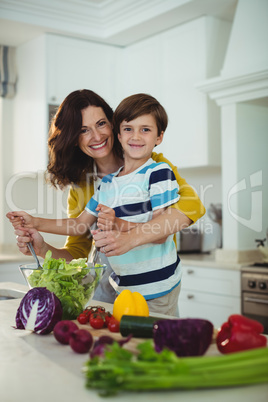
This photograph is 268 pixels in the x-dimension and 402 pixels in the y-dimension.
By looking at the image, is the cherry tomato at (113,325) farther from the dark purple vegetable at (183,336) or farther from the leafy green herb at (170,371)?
the leafy green herb at (170,371)

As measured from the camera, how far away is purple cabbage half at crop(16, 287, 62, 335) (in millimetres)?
1182

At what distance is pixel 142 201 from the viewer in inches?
66.9

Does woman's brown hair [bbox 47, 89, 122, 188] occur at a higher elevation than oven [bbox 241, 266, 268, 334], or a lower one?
higher

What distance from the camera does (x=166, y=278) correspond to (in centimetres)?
168

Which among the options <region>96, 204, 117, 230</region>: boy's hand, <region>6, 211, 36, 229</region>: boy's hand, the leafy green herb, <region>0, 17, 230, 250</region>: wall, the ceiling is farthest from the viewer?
<region>0, 17, 230, 250</region>: wall

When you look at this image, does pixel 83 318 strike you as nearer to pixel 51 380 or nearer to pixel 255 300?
pixel 51 380

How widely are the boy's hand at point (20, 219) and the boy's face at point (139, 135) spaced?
447 millimetres

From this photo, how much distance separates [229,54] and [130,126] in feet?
6.10

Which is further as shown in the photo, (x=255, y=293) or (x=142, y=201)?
(x=255, y=293)

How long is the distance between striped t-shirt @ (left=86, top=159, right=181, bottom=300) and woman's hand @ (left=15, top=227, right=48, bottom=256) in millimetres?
287

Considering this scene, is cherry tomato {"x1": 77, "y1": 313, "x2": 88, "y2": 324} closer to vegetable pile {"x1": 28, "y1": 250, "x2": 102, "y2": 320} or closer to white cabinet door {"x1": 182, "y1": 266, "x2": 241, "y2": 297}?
vegetable pile {"x1": 28, "y1": 250, "x2": 102, "y2": 320}

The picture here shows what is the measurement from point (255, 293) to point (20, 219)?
1.85 meters

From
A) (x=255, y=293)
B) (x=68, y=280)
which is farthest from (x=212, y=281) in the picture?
(x=68, y=280)

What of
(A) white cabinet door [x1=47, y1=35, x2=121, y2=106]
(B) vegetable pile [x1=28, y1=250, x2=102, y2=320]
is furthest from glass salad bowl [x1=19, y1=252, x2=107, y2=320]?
(A) white cabinet door [x1=47, y1=35, x2=121, y2=106]
